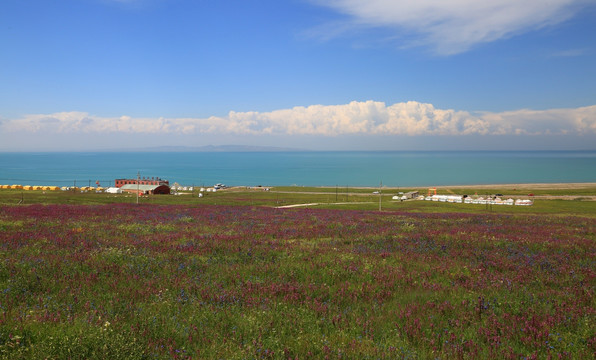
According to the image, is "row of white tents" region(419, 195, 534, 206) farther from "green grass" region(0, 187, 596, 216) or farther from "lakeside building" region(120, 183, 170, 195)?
"lakeside building" region(120, 183, 170, 195)

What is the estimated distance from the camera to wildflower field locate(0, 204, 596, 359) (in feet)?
20.1

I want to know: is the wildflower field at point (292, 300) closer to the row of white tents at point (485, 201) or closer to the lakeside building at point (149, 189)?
the row of white tents at point (485, 201)

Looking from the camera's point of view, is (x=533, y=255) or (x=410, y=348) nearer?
(x=410, y=348)

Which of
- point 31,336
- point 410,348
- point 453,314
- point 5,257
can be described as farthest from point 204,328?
point 5,257

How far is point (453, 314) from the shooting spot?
25.9 feet

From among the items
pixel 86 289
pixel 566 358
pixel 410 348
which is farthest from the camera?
pixel 86 289

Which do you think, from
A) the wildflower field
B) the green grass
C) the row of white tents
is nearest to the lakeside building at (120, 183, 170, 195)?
the green grass

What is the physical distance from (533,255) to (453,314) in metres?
8.11

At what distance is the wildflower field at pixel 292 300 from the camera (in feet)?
20.1

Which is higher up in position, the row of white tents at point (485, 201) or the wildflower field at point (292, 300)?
the wildflower field at point (292, 300)

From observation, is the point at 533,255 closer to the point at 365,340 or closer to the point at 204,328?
the point at 365,340

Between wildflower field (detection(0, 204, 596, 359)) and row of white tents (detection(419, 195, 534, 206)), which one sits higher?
wildflower field (detection(0, 204, 596, 359))

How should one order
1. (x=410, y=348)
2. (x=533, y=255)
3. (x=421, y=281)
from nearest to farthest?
(x=410, y=348) → (x=421, y=281) → (x=533, y=255)

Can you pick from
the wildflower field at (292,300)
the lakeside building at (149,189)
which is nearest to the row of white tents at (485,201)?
the wildflower field at (292,300)
